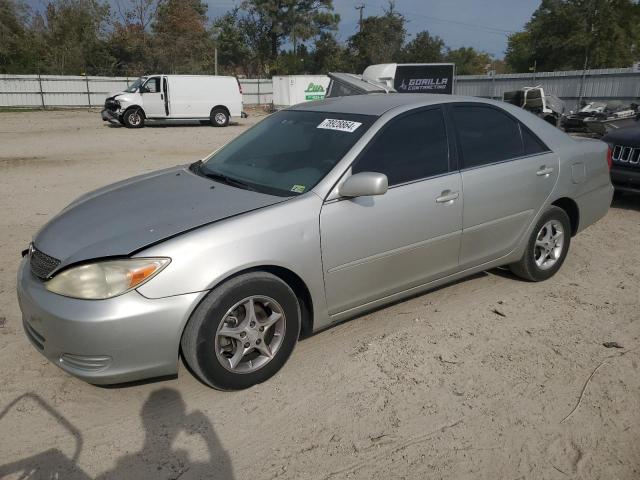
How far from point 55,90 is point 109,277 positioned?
3303 centimetres

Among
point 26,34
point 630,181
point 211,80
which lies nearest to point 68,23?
point 26,34

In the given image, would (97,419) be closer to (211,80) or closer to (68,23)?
(211,80)

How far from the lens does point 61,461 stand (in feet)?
8.23

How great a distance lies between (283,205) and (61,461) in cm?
171

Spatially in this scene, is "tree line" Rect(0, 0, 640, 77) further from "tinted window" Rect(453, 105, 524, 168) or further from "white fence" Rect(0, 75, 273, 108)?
"tinted window" Rect(453, 105, 524, 168)

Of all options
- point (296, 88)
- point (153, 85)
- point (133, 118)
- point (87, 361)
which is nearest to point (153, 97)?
point (153, 85)

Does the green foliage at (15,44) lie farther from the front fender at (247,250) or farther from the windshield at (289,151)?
the front fender at (247,250)

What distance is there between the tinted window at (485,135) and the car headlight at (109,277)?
2.37 meters

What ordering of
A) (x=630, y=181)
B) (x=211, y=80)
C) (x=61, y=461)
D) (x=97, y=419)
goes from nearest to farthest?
1. (x=61, y=461)
2. (x=97, y=419)
3. (x=630, y=181)
4. (x=211, y=80)

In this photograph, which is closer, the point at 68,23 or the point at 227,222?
the point at 227,222

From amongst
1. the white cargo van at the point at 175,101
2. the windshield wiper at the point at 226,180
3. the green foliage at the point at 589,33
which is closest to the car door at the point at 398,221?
the windshield wiper at the point at 226,180

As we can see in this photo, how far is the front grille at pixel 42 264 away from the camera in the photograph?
2834 millimetres

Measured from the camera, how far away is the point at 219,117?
870 inches

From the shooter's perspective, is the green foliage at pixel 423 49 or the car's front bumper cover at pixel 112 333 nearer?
the car's front bumper cover at pixel 112 333
